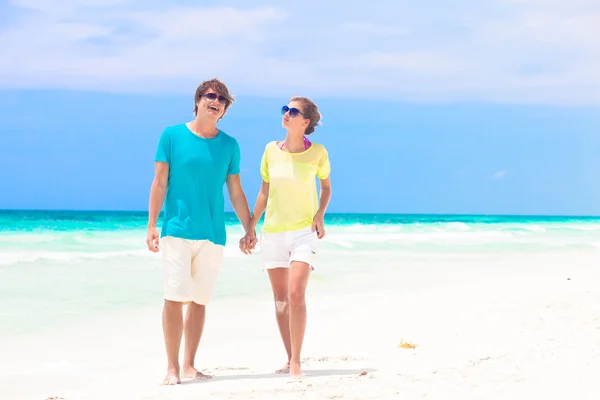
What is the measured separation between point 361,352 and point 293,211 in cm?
179

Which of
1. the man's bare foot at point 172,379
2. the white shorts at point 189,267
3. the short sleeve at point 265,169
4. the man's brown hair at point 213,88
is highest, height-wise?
the man's brown hair at point 213,88

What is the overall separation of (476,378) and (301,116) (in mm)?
2042

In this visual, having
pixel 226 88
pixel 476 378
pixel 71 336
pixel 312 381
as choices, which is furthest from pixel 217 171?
pixel 71 336

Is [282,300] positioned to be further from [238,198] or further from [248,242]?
[238,198]

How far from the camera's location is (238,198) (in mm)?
5176

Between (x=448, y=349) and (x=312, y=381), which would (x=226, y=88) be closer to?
(x=312, y=381)

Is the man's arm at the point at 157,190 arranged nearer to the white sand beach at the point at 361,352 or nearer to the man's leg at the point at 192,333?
the man's leg at the point at 192,333

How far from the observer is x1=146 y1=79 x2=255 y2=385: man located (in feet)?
15.8

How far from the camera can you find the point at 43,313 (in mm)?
8648

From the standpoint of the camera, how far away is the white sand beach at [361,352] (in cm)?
451

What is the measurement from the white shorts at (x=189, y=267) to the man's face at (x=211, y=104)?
839 millimetres

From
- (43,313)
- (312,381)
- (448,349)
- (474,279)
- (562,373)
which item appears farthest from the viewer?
(474,279)

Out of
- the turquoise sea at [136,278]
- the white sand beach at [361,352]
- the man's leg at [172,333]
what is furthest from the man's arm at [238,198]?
the turquoise sea at [136,278]

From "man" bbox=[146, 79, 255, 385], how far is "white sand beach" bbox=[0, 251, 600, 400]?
565 mm
